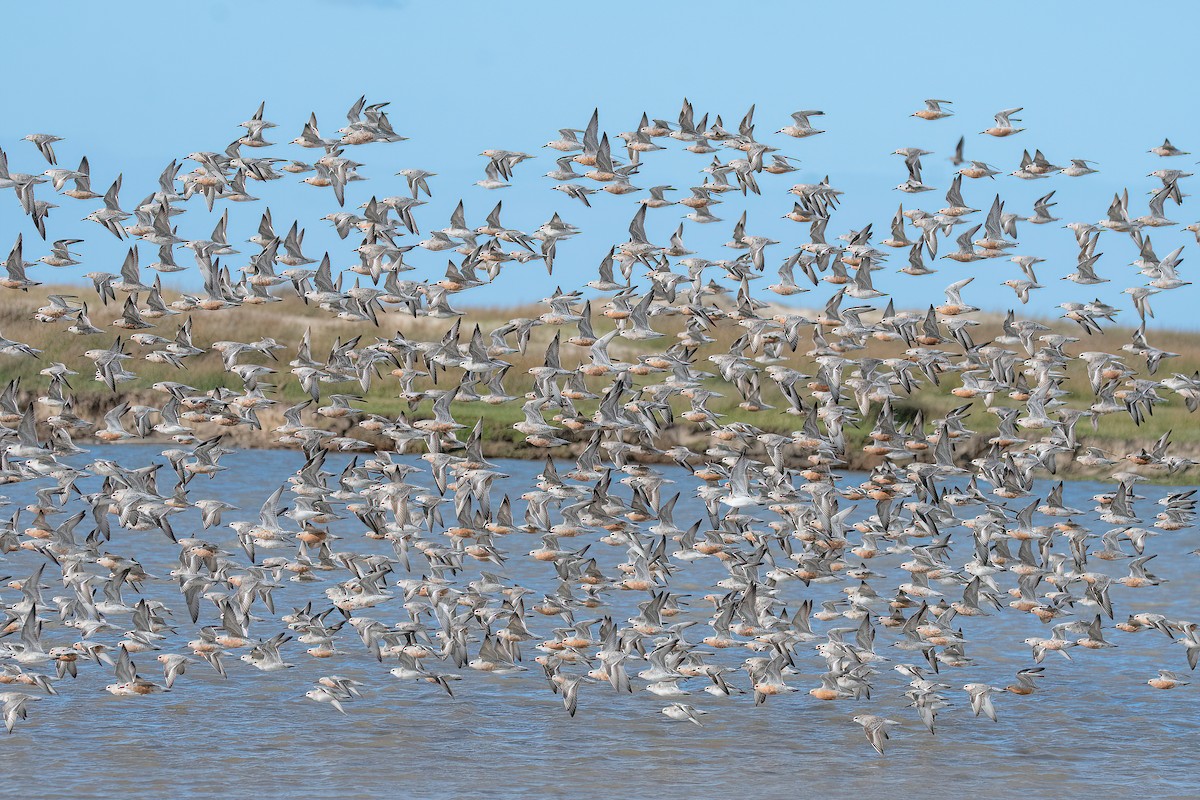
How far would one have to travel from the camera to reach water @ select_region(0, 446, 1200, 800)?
23.0m

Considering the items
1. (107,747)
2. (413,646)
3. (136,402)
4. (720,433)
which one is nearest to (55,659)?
(107,747)

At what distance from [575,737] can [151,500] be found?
25.8ft

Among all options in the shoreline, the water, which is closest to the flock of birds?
the water

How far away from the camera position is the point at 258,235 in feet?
105

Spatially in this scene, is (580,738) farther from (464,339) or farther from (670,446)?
(464,339)

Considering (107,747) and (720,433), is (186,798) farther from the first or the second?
(720,433)

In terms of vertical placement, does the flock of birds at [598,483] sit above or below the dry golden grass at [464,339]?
above

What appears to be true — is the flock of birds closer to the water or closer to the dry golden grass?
the water

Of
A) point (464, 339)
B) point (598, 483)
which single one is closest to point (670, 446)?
point (464, 339)

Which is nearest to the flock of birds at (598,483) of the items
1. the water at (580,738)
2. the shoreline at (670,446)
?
the water at (580,738)

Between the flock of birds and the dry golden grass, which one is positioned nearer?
the flock of birds

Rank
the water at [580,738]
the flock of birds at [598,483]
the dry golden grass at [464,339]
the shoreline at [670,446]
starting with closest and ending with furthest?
the water at [580,738]
the flock of birds at [598,483]
the shoreline at [670,446]
the dry golden grass at [464,339]

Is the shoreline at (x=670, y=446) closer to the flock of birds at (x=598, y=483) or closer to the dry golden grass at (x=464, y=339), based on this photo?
the dry golden grass at (x=464, y=339)

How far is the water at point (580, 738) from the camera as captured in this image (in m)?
23.0
